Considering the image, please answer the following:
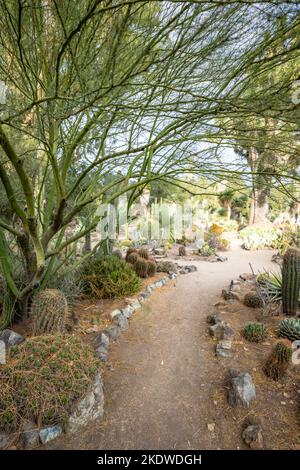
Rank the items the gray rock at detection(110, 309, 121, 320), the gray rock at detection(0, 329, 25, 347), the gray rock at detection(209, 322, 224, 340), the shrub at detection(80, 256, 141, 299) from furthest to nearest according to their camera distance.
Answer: the shrub at detection(80, 256, 141, 299)
the gray rock at detection(110, 309, 121, 320)
the gray rock at detection(209, 322, 224, 340)
the gray rock at detection(0, 329, 25, 347)

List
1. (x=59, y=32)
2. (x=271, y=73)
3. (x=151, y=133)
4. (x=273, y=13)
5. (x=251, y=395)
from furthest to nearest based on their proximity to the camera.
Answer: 1. (x=151, y=133)
2. (x=271, y=73)
3. (x=251, y=395)
4. (x=59, y=32)
5. (x=273, y=13)

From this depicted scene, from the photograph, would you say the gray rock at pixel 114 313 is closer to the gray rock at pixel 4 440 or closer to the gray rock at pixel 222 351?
the gray rock at pixel 222 351

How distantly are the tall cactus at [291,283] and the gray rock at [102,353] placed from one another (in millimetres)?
2950

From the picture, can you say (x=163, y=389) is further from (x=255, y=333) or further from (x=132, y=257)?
(x=132, y=257)

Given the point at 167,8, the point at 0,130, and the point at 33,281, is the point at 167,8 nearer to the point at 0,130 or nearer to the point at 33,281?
the point at 0,130

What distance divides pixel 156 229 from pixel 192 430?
9.87 meters

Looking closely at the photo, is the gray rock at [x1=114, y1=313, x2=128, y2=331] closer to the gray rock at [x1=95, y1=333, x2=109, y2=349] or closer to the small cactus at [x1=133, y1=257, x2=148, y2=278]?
the gray rock at [x1=95, y1=333, x2=109, y2=349]

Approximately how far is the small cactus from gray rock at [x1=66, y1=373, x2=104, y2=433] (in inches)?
144

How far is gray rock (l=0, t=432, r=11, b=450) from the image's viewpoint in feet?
5.67

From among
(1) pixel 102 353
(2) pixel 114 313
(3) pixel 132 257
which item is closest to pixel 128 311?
(2) pixel 114 313

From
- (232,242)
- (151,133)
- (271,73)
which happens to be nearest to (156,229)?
(232,242)

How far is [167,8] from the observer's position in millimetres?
1847

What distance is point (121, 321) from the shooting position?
368 cm

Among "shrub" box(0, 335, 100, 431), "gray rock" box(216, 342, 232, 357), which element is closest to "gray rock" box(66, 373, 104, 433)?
A: "shrub" box(0, 335, 100, 431)
